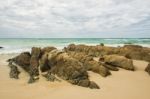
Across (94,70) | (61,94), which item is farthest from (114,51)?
(61,94)

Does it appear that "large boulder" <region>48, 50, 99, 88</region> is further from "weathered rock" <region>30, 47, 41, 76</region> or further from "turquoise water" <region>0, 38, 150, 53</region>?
"turquoise water" <region>0, 38, 150, 53</region>

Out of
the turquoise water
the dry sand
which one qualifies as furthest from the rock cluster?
the turquoise water

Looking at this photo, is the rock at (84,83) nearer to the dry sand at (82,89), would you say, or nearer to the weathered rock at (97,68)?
the dry sand at (82,89)

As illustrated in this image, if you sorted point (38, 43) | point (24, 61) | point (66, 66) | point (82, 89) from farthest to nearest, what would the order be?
point (38, 43), point (24, 61), point (66, 66), point (82, 89)

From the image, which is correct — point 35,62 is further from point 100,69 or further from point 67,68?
point 100,69

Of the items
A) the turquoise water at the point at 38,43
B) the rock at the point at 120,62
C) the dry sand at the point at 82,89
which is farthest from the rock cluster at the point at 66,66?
the turquoise water at the point at 38,43

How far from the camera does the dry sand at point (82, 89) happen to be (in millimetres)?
5121

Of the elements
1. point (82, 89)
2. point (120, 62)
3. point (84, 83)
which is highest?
point (120, 62)

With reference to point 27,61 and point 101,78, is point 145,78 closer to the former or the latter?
point 101,78

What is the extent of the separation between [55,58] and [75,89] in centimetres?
220

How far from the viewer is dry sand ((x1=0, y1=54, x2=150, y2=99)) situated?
5121mm

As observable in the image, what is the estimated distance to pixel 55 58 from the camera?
7531 millimetres

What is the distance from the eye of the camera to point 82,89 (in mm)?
5574

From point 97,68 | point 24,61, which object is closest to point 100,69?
point 97,68
